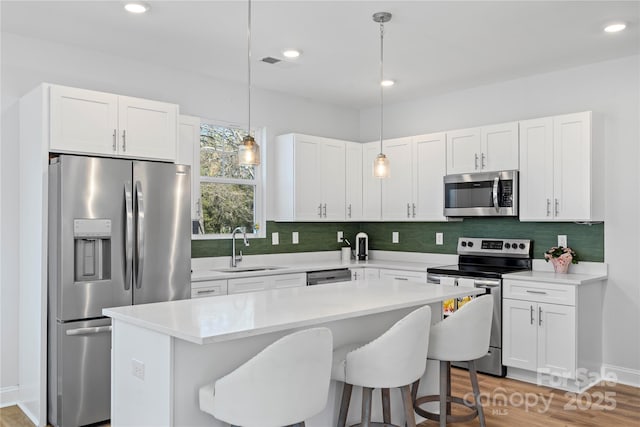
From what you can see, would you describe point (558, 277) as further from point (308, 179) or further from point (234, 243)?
point (234, 243)

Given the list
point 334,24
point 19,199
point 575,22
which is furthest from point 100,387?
point 575,22

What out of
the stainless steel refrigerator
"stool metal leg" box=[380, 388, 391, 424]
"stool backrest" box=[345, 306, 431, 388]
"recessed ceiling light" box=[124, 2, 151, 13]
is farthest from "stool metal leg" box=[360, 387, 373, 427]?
"recessed ceiling light" box=[124, 2, 151, 13]

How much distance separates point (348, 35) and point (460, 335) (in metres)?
2.22

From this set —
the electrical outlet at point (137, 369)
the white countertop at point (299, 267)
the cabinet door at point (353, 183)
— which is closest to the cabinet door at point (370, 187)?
the cabinet door at point (353, 183)

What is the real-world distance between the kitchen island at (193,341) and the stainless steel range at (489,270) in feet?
5.64

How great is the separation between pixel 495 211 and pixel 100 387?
3.46 m

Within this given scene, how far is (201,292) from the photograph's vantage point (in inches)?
163

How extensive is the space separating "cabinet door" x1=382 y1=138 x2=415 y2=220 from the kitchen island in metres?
2.58

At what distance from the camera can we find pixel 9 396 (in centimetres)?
374

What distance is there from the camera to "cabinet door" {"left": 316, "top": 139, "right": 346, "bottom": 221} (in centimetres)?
550

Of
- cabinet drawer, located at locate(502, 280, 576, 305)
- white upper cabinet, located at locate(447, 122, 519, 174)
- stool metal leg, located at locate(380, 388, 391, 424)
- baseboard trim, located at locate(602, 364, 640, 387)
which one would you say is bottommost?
baseboard trim, located at locate(602, 364, 640, 387)

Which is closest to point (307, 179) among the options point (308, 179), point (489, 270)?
A: point (308, 179)

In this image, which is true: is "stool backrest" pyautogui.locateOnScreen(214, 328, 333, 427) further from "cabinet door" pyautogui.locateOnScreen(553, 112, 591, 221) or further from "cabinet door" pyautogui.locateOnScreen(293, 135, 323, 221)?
"cabinet door" pyautogui.locateOnScreen(293, 135, 323, 221)

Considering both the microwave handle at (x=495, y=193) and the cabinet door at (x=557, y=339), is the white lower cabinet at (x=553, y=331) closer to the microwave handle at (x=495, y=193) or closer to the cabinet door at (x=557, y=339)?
the cabinet door at (x=557, y=339)
